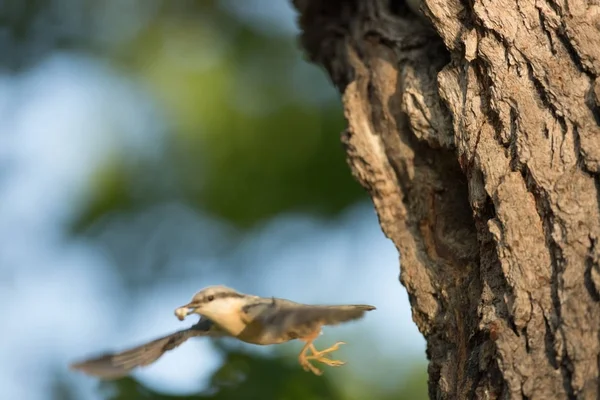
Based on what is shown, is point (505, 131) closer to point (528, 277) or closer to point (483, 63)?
point (483, 63)

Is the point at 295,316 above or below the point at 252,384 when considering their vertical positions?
below

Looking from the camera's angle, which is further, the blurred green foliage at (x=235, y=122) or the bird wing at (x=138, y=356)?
the blurred green foliage at (x=235, y=122)

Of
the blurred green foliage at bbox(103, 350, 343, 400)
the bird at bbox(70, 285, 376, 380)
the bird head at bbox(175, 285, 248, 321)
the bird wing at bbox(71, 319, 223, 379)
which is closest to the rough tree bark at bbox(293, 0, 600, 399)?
the bird at bbox(70, 285, 376, 380)

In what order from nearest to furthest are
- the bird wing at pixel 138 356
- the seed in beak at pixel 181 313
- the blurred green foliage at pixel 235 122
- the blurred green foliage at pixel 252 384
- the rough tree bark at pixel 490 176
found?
the rough tree bark at pixel 490 176, the seed in beak at pixel 181 313, the bird wing at pixel 138 356, the blurred green foliage at pixel 252 384, the blurred green foliage at pixel 235 122

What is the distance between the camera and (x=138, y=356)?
2.49 m

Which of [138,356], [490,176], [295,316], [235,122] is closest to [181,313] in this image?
[138,356]

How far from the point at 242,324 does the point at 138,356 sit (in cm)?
45

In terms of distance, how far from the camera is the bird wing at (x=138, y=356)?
8.02 feet

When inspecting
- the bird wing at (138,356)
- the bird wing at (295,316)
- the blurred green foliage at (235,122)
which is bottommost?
the bird wing at (295,316)

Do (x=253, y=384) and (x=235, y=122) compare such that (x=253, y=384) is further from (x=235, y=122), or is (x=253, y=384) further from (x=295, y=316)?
(x=235, y=122)

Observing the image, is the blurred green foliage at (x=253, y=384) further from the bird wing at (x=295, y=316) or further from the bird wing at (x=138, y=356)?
the bird wing at (x=295, y=316)

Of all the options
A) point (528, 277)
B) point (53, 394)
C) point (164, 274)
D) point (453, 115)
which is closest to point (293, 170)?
point (164, 274)

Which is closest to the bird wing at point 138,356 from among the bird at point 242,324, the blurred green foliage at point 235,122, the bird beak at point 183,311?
the bird at point 242,324

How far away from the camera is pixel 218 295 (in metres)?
2.31
